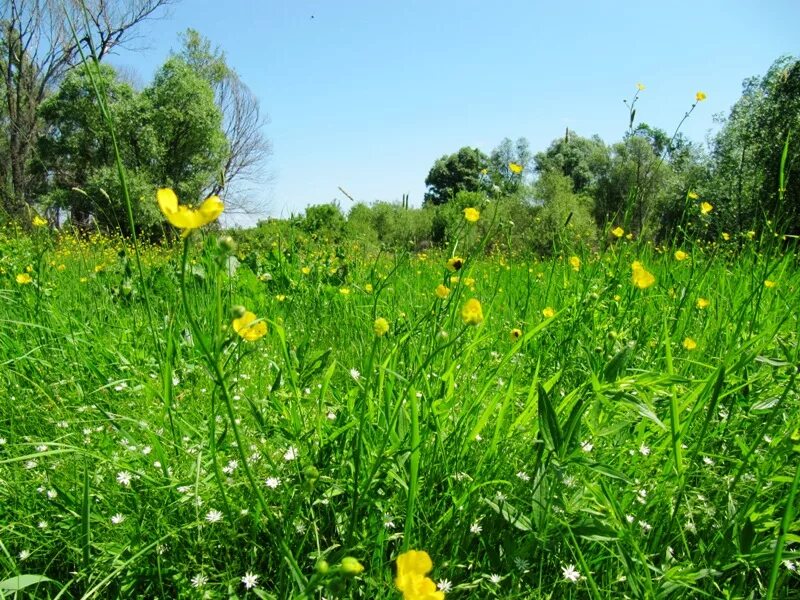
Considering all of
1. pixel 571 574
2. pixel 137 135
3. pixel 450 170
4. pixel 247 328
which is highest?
pixel 450 170

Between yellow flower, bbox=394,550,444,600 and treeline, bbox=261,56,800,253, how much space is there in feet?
2.80

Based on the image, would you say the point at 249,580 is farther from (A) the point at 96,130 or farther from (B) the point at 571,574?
(A) the point at 96,130

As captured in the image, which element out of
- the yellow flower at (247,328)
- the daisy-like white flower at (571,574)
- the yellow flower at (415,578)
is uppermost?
the yellow flower at (247,328)

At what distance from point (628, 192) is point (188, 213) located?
5.65 feet

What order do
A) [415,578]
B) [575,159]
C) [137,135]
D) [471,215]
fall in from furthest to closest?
[575,159] → [137,135] → [471,215] → [415,578]

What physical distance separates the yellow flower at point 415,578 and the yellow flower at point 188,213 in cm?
38

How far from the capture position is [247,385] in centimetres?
142

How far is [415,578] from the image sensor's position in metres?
0.43

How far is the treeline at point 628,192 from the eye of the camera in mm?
1800

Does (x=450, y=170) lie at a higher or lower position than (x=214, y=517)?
higher

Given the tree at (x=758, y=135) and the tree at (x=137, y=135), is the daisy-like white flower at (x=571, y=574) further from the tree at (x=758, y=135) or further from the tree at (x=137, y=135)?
the tree at (x=137, y=135)

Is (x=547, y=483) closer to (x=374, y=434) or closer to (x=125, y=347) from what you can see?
(x=374, y=434)

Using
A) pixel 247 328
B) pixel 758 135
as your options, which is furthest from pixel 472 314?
pixel 758 135

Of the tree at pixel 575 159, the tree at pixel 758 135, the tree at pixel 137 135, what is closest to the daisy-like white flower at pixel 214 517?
the tree at pixel 758 135
